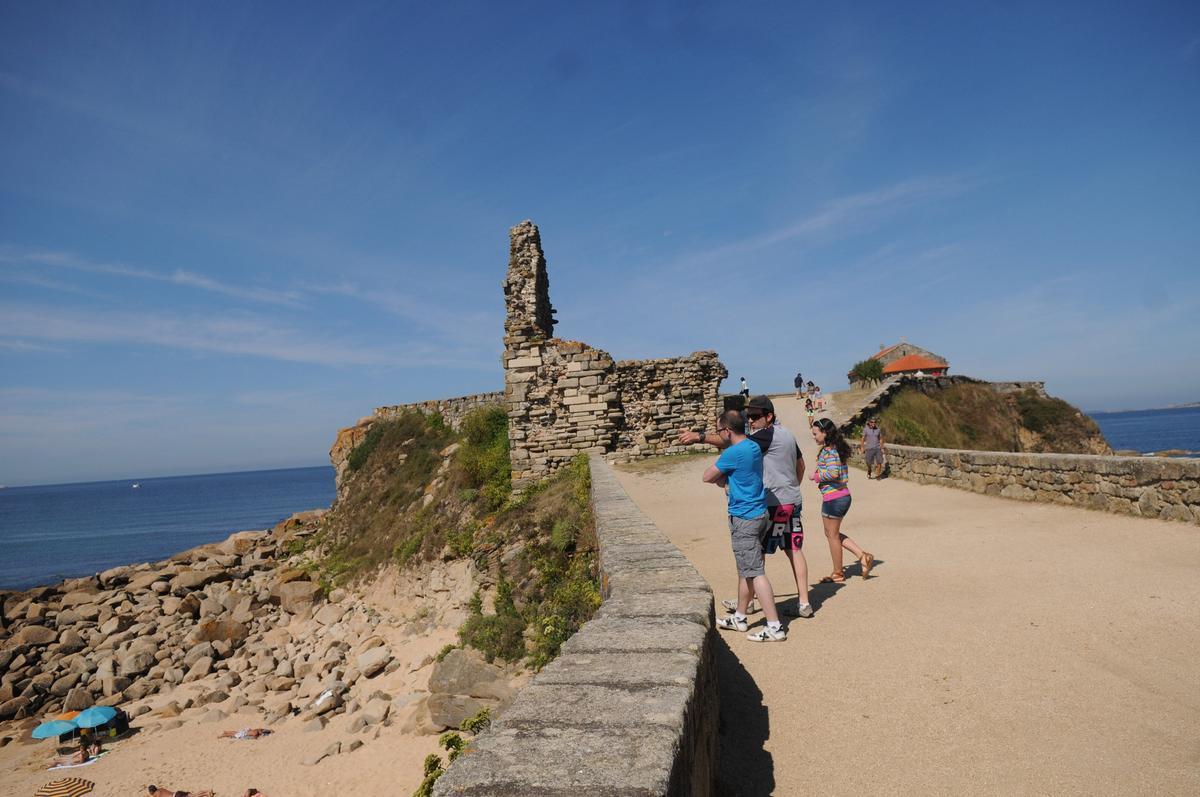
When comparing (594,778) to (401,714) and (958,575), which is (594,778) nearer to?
(958,575)

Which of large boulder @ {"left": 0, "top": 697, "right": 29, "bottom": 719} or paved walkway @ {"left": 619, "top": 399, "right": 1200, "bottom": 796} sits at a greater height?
paved walkway @ {"left": 619, "top": 399, "right": 1200, "bottom": 796}

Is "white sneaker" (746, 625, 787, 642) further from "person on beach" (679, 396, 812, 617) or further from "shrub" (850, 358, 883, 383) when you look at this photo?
"shrub" (850, 358, 883, 383)

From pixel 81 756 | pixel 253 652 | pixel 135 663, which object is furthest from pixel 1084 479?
pixel 135 663

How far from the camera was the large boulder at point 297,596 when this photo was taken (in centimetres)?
2006

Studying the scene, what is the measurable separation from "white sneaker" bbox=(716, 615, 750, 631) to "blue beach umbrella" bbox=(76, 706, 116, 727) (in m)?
14.6

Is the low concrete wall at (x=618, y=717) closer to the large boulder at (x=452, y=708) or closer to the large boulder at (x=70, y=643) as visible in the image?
the large boulder at (x=452, y=708)

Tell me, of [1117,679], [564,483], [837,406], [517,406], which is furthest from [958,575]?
[837,406]

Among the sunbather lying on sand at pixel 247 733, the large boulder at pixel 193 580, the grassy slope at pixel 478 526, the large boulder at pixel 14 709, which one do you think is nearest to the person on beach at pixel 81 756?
the sunbather lying on sand at pixel 247 733

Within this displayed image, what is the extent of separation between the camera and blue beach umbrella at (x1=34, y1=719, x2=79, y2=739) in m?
13.2

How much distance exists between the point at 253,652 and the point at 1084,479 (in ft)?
64.7

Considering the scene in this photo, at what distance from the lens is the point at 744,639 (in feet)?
17.5

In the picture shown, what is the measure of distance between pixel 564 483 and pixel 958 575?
862 cm

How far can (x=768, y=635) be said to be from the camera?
521cm

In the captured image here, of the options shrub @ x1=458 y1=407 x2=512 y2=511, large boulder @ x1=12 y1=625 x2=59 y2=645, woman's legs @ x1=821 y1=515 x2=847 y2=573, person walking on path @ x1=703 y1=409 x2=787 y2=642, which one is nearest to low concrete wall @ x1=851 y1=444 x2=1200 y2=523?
woman's legs @ x1=821 y1=515 x2=847 y2=573
